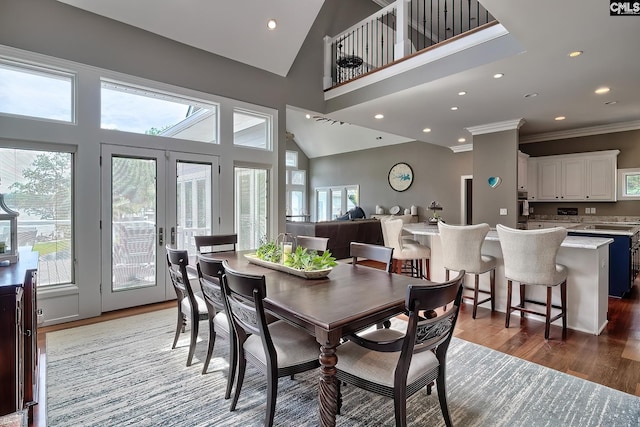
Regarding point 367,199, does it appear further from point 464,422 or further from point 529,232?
point 464,422

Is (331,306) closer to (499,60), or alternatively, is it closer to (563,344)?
(563,344)

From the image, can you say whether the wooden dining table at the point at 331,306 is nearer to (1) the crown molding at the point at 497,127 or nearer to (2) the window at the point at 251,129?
(2) the window at the point at 251,129

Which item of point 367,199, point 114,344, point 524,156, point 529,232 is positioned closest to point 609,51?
point 529,232

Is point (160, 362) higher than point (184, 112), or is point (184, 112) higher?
point (184, 112)

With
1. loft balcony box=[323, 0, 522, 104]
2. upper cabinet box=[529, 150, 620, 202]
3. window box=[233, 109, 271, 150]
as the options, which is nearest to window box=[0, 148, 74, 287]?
window box=[233, 109, 271, 150]

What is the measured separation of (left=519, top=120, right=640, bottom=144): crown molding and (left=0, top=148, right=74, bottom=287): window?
802 cm

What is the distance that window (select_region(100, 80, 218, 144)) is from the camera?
3.81 m

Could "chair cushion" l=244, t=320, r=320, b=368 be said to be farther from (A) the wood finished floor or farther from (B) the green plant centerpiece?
(A) the wood finished floor

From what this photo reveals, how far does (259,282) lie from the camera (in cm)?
159

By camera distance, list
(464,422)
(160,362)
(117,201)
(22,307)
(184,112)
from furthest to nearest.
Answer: (184,112) → (117,201) → (160,362) → (464,422) → (22,307)

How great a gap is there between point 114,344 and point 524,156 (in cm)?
698

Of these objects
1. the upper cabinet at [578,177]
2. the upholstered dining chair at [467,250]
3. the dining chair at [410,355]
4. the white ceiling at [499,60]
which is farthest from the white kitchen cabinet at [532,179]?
the dining chair at [410,355]

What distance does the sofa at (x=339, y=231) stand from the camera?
6.71 m

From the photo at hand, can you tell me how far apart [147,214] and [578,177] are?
7530 mm
